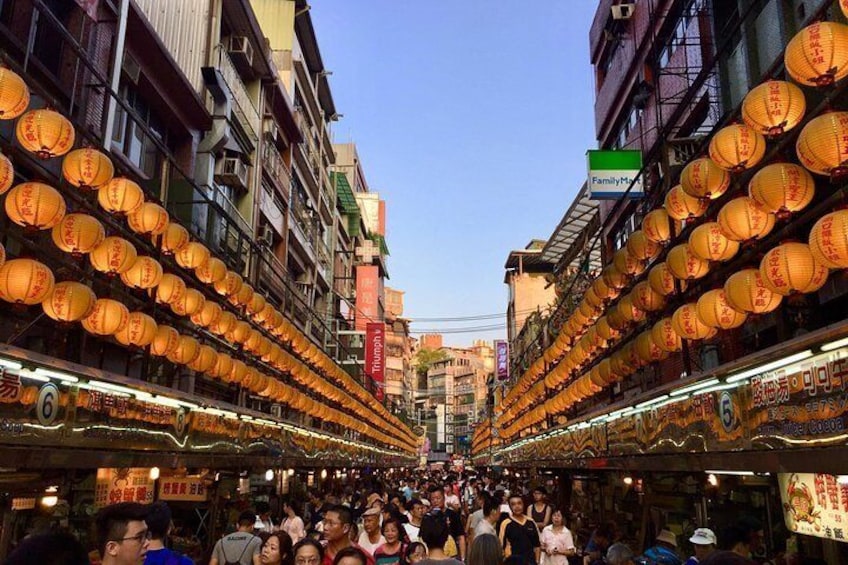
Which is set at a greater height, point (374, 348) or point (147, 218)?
point (374, 348)

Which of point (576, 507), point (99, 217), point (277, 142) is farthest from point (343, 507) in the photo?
point (277, 142)

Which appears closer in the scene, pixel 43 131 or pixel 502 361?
pixel 43 131

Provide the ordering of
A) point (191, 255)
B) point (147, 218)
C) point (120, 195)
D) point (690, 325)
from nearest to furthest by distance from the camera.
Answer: point (690, 325), point (120, 195), point (147, 218), point (191, 255)

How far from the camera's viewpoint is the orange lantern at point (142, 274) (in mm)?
10953

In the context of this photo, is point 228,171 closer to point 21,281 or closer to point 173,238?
point 173,238

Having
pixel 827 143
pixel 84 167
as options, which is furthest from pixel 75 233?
pixel 827 143

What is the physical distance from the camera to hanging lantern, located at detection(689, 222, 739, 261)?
9148 millimetres

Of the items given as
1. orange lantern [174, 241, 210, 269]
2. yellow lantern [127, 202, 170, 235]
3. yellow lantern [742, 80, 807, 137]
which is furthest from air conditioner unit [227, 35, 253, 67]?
yellow lantern [742, 80, 807, 137]

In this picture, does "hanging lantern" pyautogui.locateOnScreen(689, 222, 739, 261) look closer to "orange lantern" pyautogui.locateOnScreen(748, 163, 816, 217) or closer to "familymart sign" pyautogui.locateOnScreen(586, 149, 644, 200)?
"orange lantern" pyautogui.locateOnScreen(748, 163, 816, 217)

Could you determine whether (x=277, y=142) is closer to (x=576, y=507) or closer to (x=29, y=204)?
(x=576, y=507)

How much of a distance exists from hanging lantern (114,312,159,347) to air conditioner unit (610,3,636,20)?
67.9 ft

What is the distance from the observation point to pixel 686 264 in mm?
10039

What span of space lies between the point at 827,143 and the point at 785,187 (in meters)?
0.94

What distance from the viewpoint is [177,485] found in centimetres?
1571
